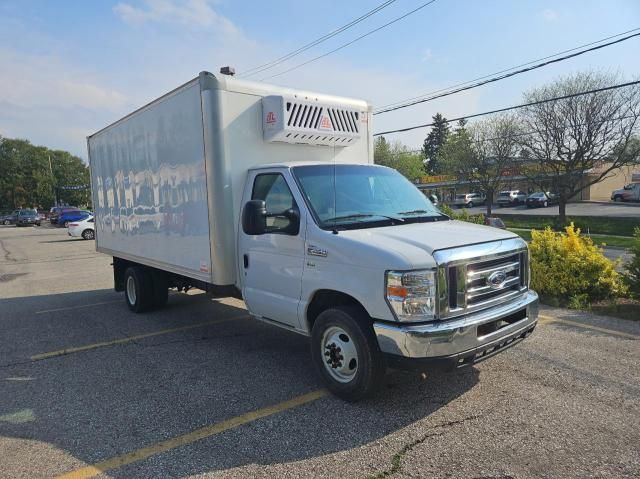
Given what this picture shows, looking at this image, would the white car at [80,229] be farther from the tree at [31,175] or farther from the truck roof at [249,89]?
the tree at [31,175]

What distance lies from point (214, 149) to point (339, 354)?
2.60m

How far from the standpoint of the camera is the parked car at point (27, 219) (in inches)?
2060

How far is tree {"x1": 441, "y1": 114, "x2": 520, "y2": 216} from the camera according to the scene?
31781 mm

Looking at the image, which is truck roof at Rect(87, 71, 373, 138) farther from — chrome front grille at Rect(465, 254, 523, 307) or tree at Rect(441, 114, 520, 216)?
tree at Rect(441, 114, 520, 216)

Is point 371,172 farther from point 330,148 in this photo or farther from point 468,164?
point 468,164

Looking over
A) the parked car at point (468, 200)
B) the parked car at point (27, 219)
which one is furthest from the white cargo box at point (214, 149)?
the parked car at point (27, 219)

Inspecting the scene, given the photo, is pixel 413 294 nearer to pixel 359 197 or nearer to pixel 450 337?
pixel 450 337

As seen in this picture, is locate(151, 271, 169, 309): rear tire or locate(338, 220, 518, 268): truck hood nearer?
locate(338, 220, 518, 268): truck hood

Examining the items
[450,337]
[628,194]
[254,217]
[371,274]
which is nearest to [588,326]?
[450,337]

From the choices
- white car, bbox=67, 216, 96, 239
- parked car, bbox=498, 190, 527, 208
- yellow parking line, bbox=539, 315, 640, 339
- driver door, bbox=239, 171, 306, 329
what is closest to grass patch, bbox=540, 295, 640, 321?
yellow parking line, bbox=539, 315, 640, 339

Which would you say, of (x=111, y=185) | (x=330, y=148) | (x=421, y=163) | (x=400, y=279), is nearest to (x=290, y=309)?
(x=400, y=279)

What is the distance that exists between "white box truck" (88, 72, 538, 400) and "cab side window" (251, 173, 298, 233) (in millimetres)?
16

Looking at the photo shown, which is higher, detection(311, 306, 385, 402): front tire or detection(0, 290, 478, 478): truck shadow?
detection(311, 306, 385, 402): front tire

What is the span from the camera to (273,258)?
15.8 ft
